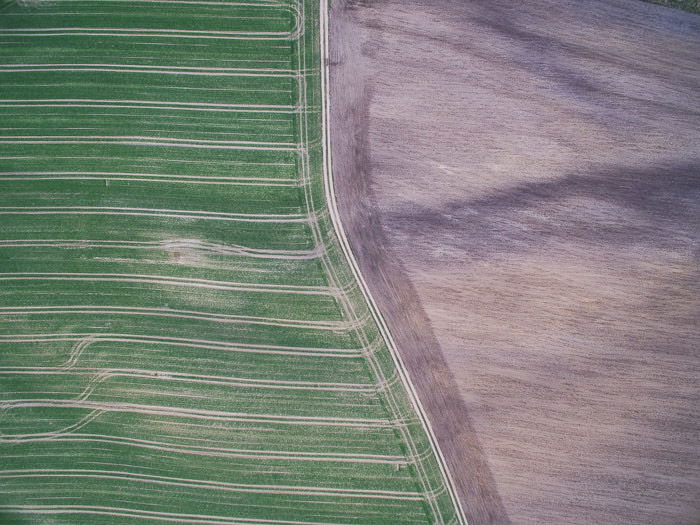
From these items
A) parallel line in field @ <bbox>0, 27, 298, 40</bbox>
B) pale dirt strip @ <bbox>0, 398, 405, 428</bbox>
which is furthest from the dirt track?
parallel line in field @ <bbox>0, 27, 298, 40</bbox>

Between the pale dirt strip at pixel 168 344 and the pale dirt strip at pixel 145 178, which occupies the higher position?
the pale dirt strip at pixel 145 178

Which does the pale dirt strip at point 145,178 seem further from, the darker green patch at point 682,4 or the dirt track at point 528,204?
the darker green patch at point 682,4

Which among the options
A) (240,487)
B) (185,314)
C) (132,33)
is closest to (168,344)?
(185,314)

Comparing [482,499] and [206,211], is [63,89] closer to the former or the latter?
[206,211]

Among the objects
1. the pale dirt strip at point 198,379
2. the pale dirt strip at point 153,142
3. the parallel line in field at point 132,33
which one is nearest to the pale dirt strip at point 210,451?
the pale dirt strip at point 198,379

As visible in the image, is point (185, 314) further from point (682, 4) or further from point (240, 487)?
point (682, 4)

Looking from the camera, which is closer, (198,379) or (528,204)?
(528,204)
